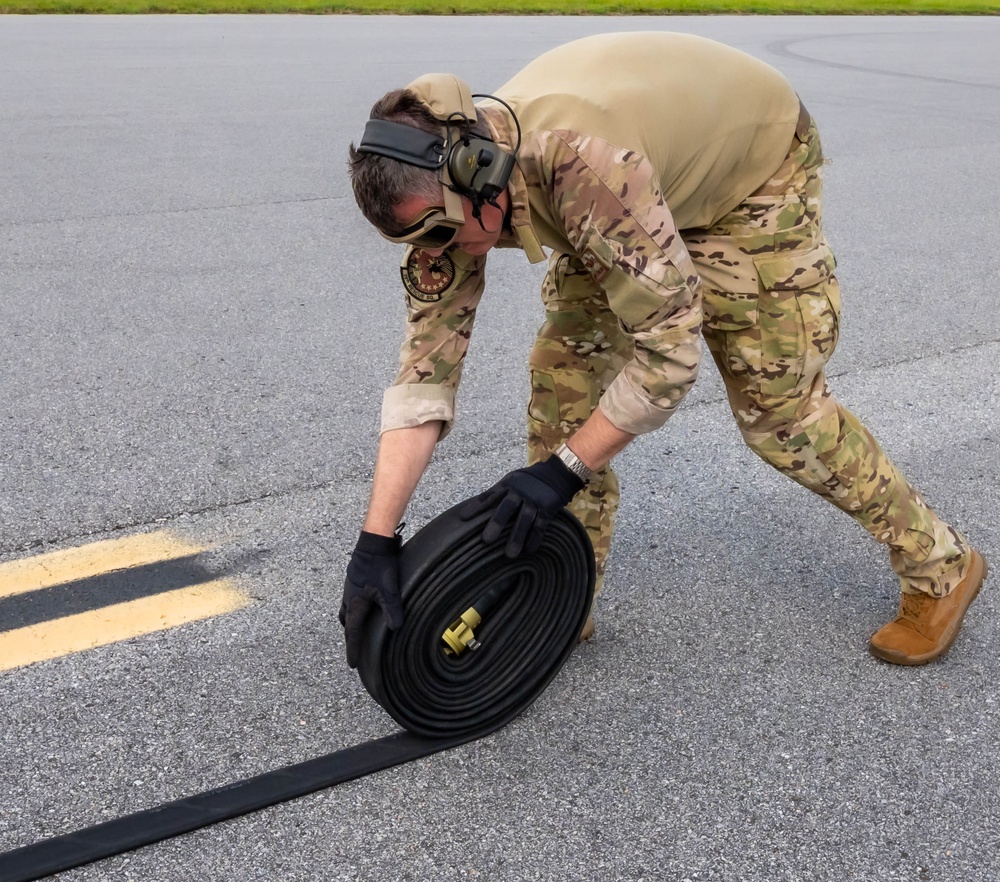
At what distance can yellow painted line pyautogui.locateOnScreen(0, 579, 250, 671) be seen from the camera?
8.55 ft

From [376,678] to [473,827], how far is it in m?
0.35

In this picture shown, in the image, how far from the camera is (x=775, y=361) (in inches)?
94.2

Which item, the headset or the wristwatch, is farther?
the wristwatch

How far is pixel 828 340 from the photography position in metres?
2.40

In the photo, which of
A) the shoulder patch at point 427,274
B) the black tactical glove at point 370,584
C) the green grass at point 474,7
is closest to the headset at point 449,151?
the shoulder patch at point 427,274

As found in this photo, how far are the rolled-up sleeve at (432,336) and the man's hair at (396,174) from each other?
1.00ft

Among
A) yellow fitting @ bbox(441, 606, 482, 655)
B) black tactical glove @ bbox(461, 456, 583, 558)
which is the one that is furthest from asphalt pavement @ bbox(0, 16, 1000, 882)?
black tactical glove @ bbox(461, 456, 583, 558)

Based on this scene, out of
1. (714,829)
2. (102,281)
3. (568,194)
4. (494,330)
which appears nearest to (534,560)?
(714,829)

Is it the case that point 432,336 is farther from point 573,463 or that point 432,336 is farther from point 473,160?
point 473,160

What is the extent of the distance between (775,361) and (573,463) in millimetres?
552

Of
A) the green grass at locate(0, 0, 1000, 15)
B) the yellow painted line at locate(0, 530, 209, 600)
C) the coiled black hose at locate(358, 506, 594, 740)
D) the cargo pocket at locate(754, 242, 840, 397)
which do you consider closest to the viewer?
the coiled black hose at locate(358, 506, 594, 740)

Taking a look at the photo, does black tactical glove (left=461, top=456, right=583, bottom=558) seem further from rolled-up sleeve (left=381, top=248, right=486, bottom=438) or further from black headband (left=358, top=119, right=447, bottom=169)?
black headband (left=358, top=119, right=447, bottom=169)

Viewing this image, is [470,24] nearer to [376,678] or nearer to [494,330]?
[494,330]

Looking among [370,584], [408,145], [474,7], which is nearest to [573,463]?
[370,584]
